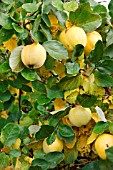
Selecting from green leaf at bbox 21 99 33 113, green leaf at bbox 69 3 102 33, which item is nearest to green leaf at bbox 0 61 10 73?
green leaf at bbox 69 3 102 33

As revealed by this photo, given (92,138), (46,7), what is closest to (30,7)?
(46,7)

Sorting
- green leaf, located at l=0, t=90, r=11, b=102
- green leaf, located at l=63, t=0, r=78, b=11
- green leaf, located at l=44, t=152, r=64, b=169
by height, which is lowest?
green leaf, located at l=44, t=152, r=64, b=169

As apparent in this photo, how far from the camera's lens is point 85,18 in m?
0.91

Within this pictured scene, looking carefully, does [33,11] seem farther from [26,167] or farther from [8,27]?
[26,167]

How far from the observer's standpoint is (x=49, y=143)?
91 centimetres

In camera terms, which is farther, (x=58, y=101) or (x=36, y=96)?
(x=36, y=96)

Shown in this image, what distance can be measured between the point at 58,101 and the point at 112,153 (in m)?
0.24

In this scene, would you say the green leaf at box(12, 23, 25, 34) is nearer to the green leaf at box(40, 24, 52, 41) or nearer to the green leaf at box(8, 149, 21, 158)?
the green leaf at box(40, 24, 52, 41)

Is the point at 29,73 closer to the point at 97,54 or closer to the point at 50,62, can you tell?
the point at 50,62

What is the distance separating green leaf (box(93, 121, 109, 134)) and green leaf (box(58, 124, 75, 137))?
9 cm

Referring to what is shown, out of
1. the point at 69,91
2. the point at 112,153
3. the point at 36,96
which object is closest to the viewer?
the point at 112,153

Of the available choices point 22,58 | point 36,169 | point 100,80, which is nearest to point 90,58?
point 100,80

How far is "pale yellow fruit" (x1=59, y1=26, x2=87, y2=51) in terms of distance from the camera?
33.9 inches

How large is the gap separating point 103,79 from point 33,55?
193 mm
